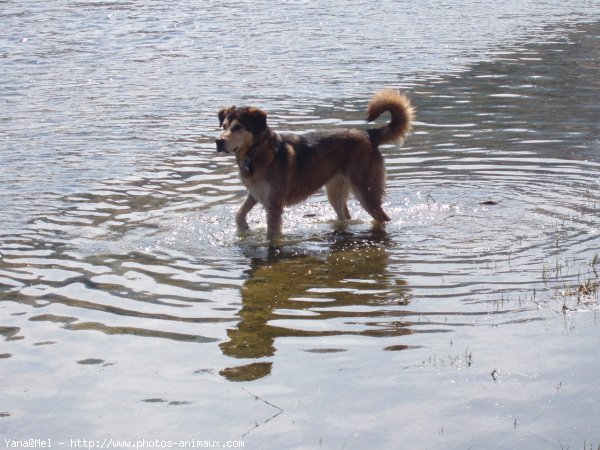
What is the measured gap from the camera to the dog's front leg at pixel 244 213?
963cm

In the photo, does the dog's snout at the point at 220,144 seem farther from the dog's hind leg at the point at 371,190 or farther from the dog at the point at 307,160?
the dog's hind leg at the point at 371,190

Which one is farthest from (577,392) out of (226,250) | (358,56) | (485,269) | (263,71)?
(358,56)

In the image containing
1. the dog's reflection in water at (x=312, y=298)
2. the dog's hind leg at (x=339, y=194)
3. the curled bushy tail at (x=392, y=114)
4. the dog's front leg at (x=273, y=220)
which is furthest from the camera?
the dog's hind leg at (x=339, y=194)

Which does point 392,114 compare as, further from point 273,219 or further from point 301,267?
point 301,267

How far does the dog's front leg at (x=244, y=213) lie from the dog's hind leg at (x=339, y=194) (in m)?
0.97

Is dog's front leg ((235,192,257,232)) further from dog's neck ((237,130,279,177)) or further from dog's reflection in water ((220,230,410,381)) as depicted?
dog's reflection in water ((220,230,410,381))

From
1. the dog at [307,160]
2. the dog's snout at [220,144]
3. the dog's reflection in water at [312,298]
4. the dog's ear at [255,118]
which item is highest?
the dog's ear at [255,118]

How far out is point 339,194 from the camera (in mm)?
10367

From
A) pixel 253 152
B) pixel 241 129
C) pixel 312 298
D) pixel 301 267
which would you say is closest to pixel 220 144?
pixel 241 129

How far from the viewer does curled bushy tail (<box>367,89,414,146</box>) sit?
9977 mm

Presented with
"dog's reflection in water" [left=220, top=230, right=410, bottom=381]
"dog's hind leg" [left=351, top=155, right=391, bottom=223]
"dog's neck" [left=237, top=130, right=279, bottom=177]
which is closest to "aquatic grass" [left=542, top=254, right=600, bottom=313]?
"dog's reflection in water" [left=220, top=230, right=410, bottom=381]

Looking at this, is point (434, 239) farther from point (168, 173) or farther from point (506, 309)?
point (168, 173)

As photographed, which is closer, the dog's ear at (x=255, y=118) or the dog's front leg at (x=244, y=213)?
the dog's ear at (x=255, y=118)

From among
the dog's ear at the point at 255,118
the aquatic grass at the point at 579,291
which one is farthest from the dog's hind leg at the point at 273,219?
the aquatic grass at the point at 579,291
